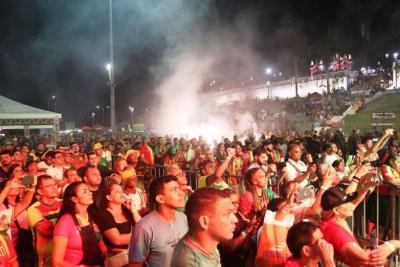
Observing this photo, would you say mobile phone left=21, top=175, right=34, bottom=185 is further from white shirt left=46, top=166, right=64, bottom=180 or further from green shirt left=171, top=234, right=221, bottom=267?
green shirt left=171, top=234, right=221, bottom=267

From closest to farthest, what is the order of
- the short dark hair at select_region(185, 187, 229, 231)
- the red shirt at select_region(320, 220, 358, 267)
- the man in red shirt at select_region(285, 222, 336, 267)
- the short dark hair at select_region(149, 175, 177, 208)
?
the short dark hair at select_region(185, 187, 229, 231)
the man in red shirt at select_region(285, 222, 336, 267)
the red shirt at select_region(320, 220, 358, 267)
the short dark hair at select_region(149, 175, 177, 208)

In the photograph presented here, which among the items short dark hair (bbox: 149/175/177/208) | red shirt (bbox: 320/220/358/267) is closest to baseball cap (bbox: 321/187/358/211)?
red shirt (bbox: 320/220/358/267)

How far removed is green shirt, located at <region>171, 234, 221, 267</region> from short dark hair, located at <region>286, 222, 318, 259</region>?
3.12 feet

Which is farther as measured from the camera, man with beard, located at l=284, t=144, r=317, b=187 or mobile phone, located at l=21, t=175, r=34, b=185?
man with beard, located at l=284, t=144, r=317, b=187

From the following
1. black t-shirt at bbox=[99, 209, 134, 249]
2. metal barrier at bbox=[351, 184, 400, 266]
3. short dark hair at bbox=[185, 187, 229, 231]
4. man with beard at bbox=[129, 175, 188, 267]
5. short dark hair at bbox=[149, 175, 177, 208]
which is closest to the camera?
short dark hair at bbox=[185, 187, 229, 231]

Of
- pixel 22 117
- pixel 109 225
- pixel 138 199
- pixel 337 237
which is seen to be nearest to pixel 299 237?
pixel 337 237

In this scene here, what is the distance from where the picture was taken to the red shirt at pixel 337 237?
142 inches

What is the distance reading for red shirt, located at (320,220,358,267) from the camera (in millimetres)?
3604

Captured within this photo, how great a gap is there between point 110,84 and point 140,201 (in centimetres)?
1464

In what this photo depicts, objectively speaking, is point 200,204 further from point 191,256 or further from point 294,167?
point 294,167

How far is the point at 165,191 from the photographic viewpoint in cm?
374

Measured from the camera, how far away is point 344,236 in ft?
11.9

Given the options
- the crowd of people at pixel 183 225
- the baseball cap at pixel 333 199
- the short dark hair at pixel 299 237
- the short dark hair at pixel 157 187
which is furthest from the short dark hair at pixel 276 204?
the short dark hair at pixel 157 187

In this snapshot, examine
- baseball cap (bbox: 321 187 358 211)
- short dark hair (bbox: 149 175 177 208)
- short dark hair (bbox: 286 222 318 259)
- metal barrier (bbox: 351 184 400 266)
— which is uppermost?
short dark hair (bbox: 149 175 177 208)
